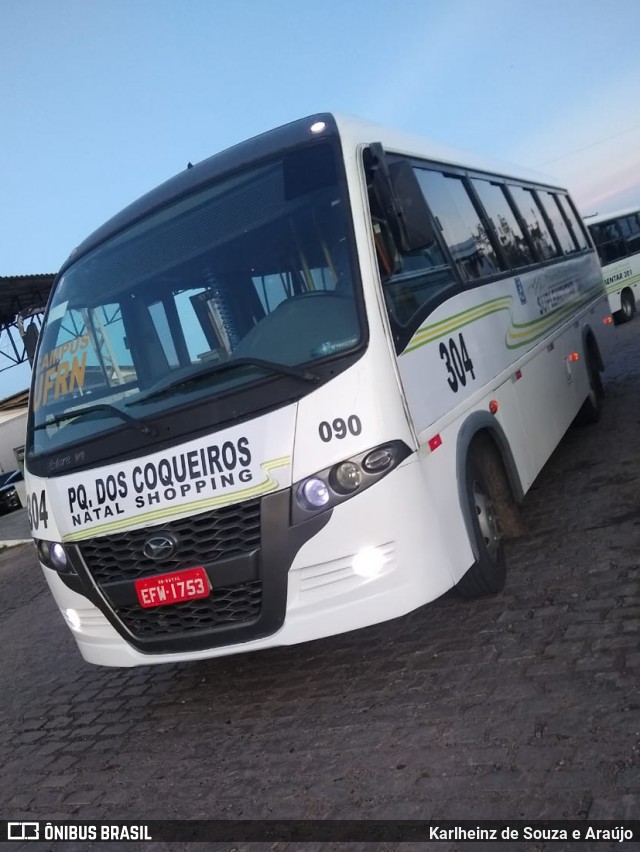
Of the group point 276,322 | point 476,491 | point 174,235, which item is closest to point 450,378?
point 476,491

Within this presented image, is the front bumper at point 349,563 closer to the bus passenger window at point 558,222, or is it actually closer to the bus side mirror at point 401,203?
the bus side mirror at point 401,203

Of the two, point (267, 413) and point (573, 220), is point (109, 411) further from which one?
point (573, 220)

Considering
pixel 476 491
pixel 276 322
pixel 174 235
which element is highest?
pixel 174 235

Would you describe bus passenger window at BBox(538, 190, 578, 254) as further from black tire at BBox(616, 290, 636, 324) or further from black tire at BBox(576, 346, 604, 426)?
black tire at BBox(616, 290, 636, 324)

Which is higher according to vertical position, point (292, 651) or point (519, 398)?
point (519, 398)

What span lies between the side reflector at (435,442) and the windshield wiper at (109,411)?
1.37 m

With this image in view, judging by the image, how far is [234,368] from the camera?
4023 mm

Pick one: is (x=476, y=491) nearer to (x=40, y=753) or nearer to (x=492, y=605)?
(x=492, y=605)

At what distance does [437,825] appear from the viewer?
3.04 m

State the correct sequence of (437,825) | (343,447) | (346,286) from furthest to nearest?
(346,286), (343,447), (437,825)

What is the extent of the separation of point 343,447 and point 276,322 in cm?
77

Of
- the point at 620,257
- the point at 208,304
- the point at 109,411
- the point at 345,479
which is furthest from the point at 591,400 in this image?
the point at 620,257

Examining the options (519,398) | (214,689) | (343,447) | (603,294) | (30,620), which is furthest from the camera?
(603,294)

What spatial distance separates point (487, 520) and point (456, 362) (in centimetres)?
95
